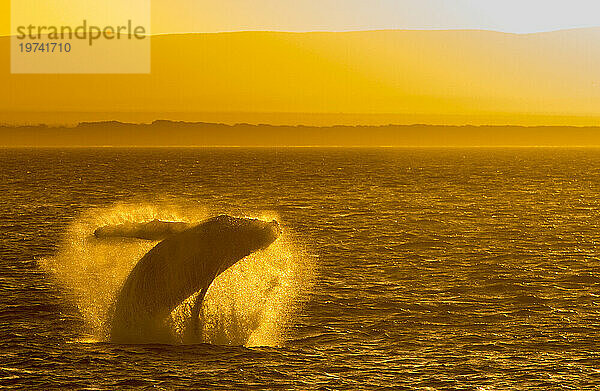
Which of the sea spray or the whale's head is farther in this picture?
the sea spray

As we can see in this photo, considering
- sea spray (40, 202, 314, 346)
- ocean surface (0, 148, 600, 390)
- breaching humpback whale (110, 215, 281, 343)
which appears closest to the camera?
breaching humpback whale (110, 215, 281, 343)

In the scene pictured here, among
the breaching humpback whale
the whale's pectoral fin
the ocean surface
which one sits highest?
the breaching humpback whale

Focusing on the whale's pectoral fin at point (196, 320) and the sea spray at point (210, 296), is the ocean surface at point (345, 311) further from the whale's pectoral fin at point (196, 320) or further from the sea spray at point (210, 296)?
the whale's pectoral fin at point (196, 320)

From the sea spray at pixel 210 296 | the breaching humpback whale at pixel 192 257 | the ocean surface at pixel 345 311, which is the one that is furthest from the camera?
the sea spray at pixel 210 296

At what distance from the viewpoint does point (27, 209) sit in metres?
66.8

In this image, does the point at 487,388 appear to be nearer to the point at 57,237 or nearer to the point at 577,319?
the point at 577,319

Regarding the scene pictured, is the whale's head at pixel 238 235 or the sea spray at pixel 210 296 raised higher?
the whale's head at pixel 238 235

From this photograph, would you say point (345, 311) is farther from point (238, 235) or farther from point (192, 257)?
point (192, 257)

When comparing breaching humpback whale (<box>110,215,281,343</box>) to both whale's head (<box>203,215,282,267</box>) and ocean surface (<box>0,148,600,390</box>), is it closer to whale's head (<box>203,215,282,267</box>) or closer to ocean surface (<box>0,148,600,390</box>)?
whale's head (<box>203,215,282,267</box>)

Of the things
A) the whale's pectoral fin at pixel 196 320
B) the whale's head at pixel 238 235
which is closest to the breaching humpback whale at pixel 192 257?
the whale's head at pixel 238 235

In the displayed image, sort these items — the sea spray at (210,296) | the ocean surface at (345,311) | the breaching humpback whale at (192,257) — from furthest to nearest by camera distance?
the sea spray at (210,296) < the ocean surface at (345,311) < the breaching humpback whale at (192,257)

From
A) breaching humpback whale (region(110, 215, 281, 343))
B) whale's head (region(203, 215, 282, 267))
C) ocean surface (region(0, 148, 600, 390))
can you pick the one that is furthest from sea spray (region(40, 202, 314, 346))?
whale's head (region(203, 215, 282, 267))

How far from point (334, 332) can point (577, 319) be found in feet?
27.1

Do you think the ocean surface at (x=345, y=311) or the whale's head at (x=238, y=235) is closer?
the whale's head at (x=238, y=235)
